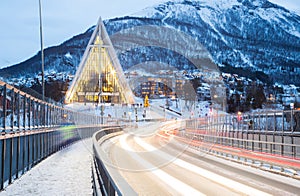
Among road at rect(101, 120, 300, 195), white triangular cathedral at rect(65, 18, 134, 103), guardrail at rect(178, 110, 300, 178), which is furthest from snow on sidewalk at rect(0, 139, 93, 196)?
white triangular cathedral at rect(65, 18, 134, 103)

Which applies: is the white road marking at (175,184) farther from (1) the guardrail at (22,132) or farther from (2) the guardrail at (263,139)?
(1) the guardrail at (22,132)

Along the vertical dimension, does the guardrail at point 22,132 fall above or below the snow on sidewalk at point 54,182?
above

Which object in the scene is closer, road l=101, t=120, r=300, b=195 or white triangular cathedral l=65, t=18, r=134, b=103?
road l=101, t=120, r=300, b=195

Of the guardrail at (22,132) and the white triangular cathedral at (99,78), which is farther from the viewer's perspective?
the white triangular cathedral at (99,78)

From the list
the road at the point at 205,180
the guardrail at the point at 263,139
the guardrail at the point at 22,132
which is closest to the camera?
the road at the point at 205,180

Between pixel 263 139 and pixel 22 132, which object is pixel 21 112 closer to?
pixel 22 132

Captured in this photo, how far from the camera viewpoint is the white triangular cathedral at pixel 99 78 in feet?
391

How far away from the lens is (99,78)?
400 feet

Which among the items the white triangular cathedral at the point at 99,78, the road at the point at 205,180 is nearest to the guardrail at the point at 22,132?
the road at the point at 205,180

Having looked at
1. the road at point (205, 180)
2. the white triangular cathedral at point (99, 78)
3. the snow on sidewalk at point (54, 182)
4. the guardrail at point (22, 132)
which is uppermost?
the white triangular cathedral at point (99, 78)

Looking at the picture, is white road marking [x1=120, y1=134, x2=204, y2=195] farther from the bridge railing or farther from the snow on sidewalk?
the bridge railing

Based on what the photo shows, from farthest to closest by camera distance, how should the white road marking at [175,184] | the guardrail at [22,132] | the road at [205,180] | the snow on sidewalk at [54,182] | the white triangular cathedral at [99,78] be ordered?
the white triangular cathedral at [99,78], the guardrail at [22,132], the road at [205,180], the white road marking at [175,184], the snow on sidewalk at [54,182]

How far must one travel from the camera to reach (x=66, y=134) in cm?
3042

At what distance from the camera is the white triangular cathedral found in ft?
391
